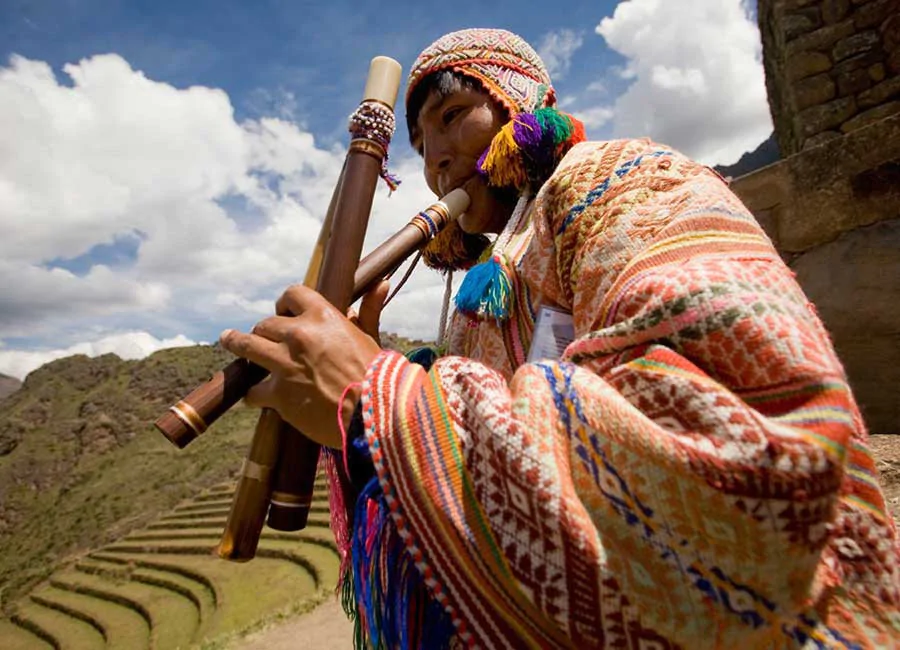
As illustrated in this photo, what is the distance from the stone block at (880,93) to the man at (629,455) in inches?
117

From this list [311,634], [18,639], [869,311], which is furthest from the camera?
[18,639]

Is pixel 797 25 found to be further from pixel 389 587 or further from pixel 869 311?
pixel 389 587

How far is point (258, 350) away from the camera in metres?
0.97

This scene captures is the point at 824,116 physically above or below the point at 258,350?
above

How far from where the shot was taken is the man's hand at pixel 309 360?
0.91 meters

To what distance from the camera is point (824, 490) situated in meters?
0.60

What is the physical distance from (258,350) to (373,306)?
1.62 ft

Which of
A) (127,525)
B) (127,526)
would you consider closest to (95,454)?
(127,525)

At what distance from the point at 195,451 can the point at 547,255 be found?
119ft

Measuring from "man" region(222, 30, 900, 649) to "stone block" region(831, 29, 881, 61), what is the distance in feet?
10.0

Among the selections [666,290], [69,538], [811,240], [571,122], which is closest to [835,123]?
[811,240]

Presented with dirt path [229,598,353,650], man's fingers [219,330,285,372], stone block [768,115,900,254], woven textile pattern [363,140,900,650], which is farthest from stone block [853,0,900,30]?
dirt path [229,598,353,650]

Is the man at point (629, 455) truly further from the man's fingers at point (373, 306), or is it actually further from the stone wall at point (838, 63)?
the stone wall at point (838, 63)

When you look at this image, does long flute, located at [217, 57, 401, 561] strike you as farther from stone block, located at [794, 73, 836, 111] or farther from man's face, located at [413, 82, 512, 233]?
stone block, located at [794, 73, 836, 111]
